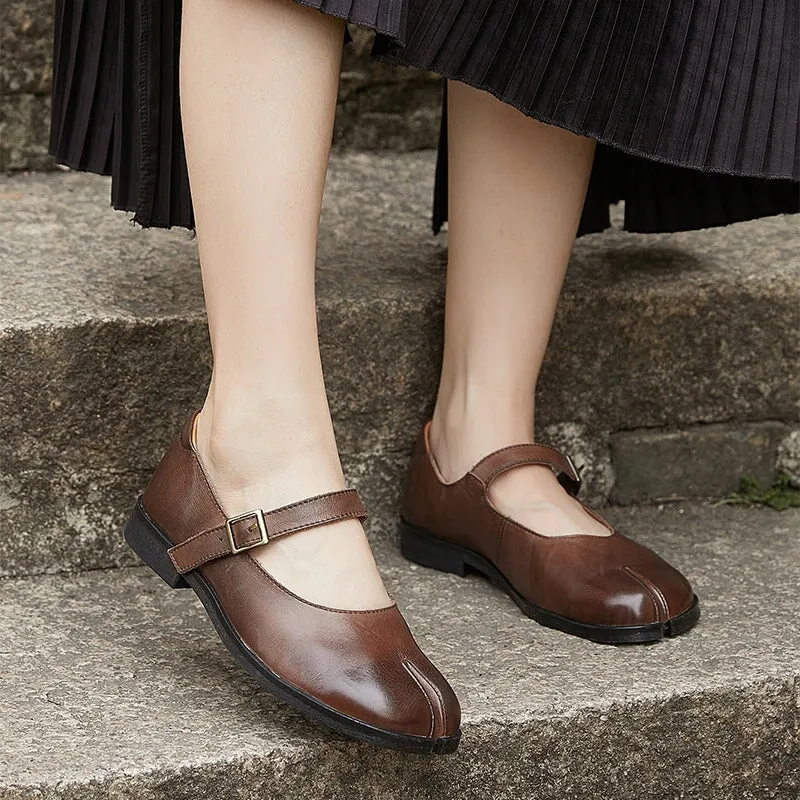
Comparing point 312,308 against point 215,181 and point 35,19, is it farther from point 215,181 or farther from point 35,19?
point 35,19

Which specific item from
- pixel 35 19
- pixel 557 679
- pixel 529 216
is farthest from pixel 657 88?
pixel 35 19

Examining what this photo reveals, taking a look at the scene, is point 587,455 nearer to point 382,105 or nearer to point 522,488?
point 522,488

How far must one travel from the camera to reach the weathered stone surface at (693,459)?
4.46ft

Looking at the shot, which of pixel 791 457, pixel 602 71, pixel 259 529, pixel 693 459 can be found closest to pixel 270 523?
pixel 259 529

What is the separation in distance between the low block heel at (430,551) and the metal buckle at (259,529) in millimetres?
329

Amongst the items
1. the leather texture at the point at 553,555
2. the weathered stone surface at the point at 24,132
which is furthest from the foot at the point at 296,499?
the weathered stone surface at the point at 24,132

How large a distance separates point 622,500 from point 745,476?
15 centimetres

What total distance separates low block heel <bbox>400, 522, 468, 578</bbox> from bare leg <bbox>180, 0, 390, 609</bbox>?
0.28 meters

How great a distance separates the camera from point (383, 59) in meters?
0.89

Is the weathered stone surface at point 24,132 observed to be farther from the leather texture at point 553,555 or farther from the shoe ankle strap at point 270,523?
the shoe ankle strap at point 270,523

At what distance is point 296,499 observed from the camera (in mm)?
907

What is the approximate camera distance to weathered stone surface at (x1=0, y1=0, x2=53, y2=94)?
1.55 meters

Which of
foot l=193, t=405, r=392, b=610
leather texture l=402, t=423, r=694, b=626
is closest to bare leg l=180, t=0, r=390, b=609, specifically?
foot l=193, t=405, r=392, b=610

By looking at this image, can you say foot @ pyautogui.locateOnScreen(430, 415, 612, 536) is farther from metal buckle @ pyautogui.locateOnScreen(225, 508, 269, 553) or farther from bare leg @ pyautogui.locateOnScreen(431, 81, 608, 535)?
metal buckle @ pyautogui.locateOnScreen(225, 508, 269, 553)
